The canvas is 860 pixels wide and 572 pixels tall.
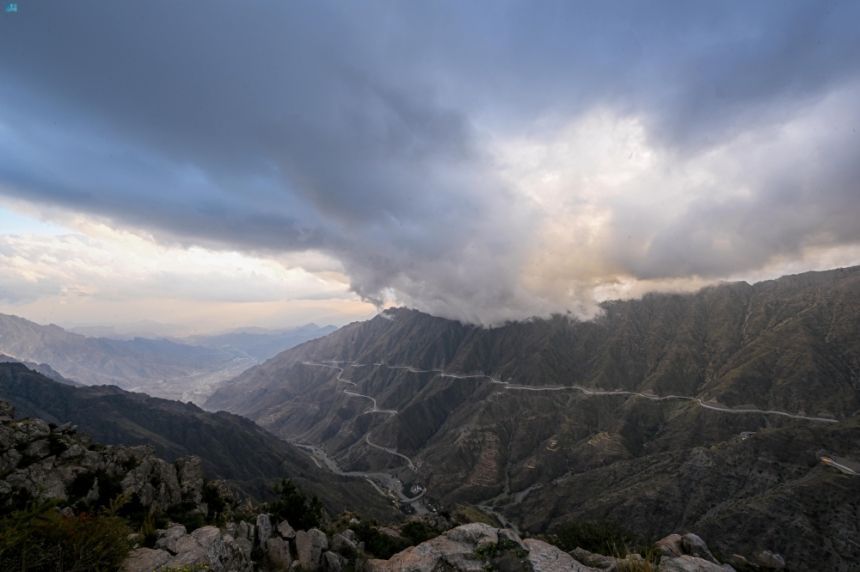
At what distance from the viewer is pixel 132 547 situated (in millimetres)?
22781

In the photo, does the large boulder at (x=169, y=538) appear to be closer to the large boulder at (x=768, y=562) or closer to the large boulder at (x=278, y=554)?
the large boulder at (x=278, y=554)

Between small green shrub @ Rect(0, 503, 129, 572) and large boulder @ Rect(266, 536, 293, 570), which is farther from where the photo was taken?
large boulder @ Rect(266, 536, 293, 570)

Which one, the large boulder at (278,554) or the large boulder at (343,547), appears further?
the large boulder at (343,547)

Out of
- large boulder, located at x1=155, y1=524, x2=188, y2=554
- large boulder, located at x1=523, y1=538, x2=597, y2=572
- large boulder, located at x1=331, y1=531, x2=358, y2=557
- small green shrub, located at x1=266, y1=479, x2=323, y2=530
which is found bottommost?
small green shrub, located at x1=266, y1=479, x2=323, y2=530

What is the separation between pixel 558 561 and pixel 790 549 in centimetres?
16914

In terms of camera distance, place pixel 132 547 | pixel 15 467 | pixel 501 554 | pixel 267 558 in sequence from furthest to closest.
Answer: pixel 15 467, pixel 267 558, pixel 501 554, pixel 132 547

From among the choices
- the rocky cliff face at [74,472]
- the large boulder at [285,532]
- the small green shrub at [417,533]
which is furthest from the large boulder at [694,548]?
the rocky cliff face at [74,472]

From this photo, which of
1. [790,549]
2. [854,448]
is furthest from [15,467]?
[854,448]

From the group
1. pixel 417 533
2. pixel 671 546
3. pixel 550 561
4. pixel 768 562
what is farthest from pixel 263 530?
pixel 768 562

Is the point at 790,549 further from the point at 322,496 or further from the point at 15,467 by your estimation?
the point at 15,467

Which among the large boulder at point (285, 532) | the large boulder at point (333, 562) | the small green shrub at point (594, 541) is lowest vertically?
the small green shrub at point (594, 541)

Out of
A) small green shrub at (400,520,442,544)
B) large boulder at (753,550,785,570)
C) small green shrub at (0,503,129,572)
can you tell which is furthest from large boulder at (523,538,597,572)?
large boulder at (753,550,785,570)

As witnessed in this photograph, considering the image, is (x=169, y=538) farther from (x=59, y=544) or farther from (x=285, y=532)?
(x=285, y=532)

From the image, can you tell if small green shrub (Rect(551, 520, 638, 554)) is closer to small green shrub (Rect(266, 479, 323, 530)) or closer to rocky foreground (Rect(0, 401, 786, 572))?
rocky foreground (Rect(0, 401, 786, 572))
